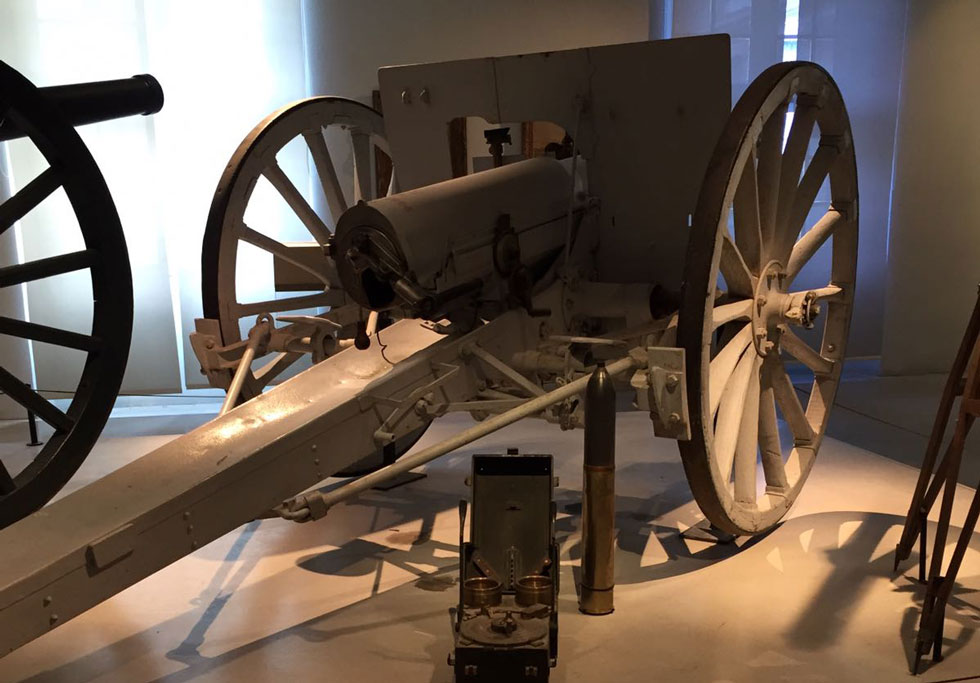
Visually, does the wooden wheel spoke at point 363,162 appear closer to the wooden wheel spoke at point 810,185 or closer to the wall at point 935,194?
the wooden wheel spoke at point 810,185

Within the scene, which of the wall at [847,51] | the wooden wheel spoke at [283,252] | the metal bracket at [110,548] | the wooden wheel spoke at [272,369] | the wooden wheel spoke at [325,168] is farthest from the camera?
Result: the wall at [847,51]

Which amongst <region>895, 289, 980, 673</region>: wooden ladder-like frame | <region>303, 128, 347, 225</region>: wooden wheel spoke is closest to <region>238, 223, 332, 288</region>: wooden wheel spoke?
<region>303, 128, 347, 225</region>: wooden wheel spoke

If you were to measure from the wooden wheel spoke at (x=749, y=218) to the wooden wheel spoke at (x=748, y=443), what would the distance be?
12.3 inches

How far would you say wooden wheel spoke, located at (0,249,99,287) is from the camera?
3.13m

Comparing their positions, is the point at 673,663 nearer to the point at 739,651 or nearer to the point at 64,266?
the point at 739,651

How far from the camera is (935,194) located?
19.8 ft

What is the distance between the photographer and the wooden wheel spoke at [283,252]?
150 inches

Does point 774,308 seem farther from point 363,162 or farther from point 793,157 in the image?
point 363,162

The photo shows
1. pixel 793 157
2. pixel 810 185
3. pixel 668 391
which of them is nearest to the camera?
pixel 668 391

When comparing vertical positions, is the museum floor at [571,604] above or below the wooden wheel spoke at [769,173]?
below

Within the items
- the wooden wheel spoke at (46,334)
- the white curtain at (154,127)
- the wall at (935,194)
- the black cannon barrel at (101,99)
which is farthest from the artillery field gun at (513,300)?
the wall at (935,194)

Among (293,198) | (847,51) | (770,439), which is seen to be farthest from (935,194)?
(293,198)

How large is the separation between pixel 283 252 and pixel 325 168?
0.42 m

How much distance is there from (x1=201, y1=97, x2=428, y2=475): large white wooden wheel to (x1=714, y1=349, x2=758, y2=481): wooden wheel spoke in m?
1.32
